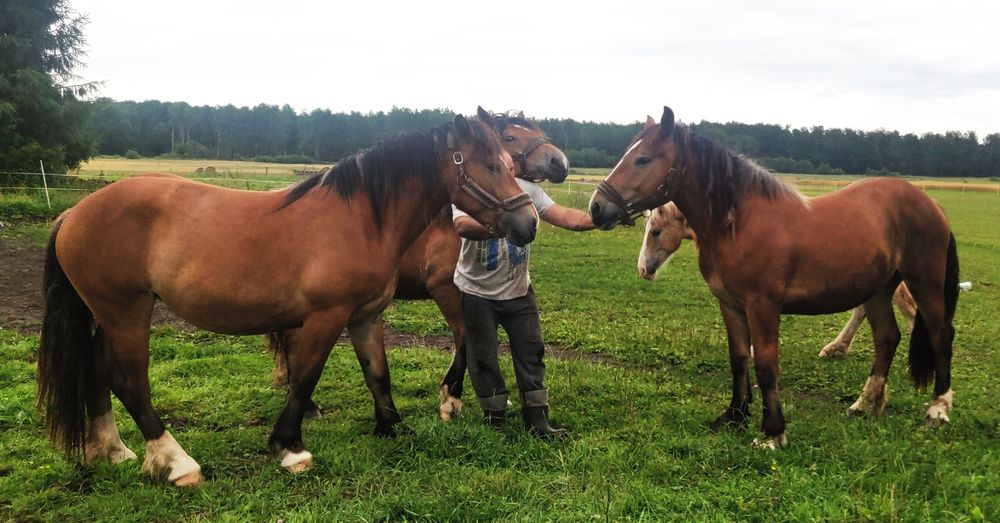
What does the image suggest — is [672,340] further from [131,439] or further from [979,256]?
[979,256]

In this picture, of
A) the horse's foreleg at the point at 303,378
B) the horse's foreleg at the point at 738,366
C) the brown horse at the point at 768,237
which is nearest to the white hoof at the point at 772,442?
the brown horse at the point at 768,237

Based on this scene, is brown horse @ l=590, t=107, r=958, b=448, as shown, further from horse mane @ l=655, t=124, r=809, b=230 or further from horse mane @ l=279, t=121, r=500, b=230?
horse mane @ l=279, t=121, r=500, b=230

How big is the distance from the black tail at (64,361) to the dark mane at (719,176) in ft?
13.6

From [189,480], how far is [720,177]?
4103 millimetres

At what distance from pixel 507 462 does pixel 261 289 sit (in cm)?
188

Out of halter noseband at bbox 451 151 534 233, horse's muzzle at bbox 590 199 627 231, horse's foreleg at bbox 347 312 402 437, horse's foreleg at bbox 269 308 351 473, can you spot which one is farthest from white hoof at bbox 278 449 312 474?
horse's muzzle at bbox 590 199 627 231

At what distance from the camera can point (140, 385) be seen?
3707mm

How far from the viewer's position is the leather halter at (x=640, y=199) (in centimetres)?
442

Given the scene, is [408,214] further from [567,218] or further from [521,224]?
[567,218]

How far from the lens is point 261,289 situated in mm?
3645

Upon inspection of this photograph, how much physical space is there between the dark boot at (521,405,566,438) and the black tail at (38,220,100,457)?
285 centimetres

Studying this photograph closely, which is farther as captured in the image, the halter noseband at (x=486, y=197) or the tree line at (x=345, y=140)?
the tree line at (x=345, y=140)

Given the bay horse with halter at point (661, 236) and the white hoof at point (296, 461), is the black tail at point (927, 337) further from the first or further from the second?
the white hoof at point (296, 461)

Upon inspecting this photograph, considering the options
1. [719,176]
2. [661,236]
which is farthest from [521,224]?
[661,236]
